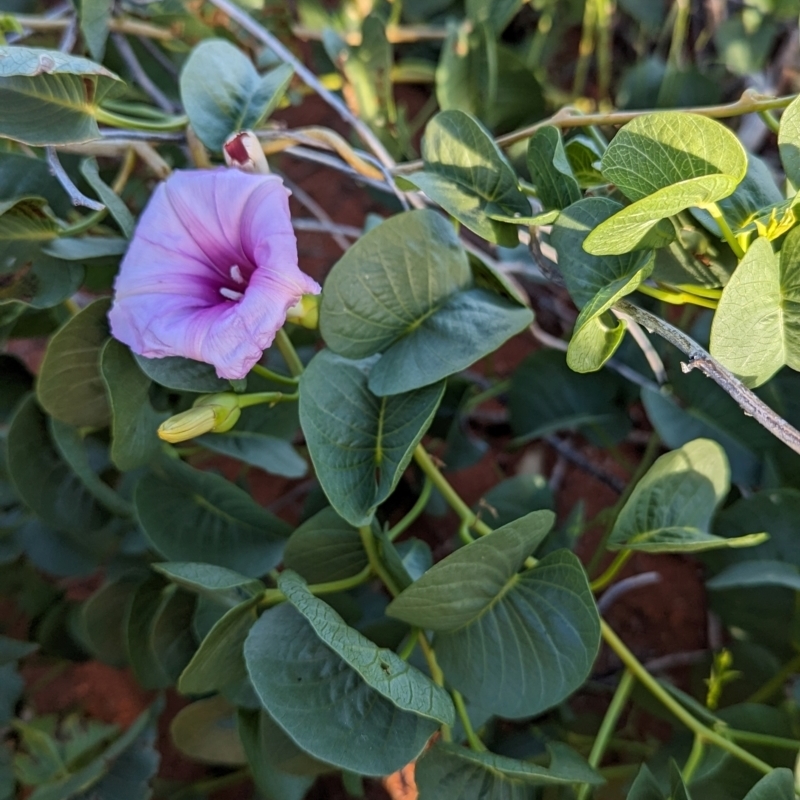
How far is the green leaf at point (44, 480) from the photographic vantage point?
0.77 meters

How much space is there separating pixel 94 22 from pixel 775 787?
2.86 ft

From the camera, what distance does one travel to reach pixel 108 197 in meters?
0.60

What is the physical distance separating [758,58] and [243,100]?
34.5 inches

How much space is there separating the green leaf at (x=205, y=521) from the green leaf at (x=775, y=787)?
0.45m

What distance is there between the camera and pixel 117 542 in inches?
37.4

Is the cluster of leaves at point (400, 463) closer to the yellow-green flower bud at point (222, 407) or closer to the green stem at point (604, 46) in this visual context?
the yellow-green flower bud at point (222, 407)

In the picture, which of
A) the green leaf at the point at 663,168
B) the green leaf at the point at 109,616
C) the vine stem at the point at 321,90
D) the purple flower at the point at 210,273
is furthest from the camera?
the green leaf at the point at 109,616

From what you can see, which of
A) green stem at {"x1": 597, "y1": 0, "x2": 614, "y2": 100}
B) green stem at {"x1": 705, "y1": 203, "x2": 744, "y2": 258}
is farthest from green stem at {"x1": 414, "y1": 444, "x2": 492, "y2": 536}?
green stem at {"x1": 597, "y1": 0, "x2": 614, "y2": 100}

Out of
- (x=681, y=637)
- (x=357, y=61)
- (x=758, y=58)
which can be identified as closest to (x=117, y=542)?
(x=357, y=61)

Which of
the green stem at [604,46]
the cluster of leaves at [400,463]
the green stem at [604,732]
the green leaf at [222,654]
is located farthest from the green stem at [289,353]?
the green stem at [604,46]

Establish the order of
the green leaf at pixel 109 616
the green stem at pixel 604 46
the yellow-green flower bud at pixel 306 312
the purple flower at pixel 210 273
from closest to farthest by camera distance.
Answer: the purple flower at pixel 210 273 → the yellow-green flower bud at pixel 306 312 → the green leaf at pixel 109 616 → the green stem at pixel 604 46

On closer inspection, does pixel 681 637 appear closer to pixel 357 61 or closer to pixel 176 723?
pixel 176 723

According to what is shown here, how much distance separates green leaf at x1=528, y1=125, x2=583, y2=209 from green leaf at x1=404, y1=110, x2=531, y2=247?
22 mm

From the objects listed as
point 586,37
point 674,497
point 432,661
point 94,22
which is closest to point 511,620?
point 432,661
